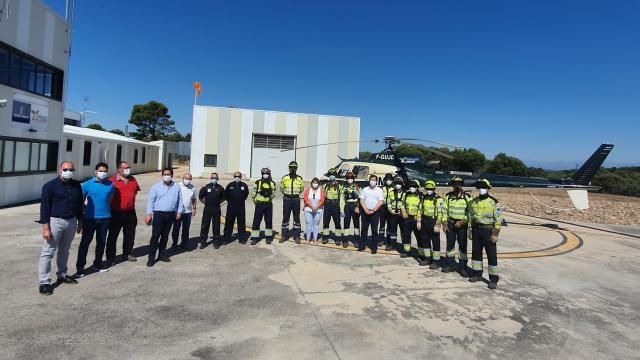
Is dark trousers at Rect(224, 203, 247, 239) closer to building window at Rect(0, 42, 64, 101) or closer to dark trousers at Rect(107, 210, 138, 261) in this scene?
dark trousers at Rect(107, 210, 138, 261)

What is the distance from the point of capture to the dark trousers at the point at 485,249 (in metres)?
5.57

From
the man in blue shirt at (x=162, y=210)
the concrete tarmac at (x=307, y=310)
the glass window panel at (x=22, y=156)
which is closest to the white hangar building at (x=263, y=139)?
the glass window panel at (x=22, y=156)

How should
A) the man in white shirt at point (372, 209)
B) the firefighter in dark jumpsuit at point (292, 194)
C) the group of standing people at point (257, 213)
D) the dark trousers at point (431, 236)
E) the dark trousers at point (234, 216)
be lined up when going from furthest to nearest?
→ 1. the firefighter in dark jumpsuit at point (292, 194)
2. the dark trousers at point (234, 216)
3. the man in white shirt at point (372, 209)
4. the dark trousers at point (431, 236)
5. the group of standing people at point (257, 213)

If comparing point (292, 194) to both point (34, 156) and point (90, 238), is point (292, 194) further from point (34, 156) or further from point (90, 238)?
point (34, 156)

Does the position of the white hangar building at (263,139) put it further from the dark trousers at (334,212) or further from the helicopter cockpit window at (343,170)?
the dark trousers at (334,212)

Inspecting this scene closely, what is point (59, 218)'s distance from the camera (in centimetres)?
Result: 456

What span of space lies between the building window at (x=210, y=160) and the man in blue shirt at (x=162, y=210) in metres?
23.6

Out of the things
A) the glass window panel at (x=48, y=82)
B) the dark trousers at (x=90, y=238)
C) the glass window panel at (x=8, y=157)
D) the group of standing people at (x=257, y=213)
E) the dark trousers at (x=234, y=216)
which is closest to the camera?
the group of standing people at (x=257, y=213)

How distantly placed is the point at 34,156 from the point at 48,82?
9.04 feet

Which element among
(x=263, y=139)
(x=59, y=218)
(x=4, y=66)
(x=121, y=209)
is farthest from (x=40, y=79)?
(x=263, y=139)

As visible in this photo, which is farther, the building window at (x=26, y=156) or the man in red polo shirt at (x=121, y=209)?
the building window at (x=26, y=156)

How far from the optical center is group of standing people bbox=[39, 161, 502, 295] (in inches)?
186

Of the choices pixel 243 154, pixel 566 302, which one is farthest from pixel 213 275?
pixel 243 154

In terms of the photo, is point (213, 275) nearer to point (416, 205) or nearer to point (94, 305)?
point (94, 305)
